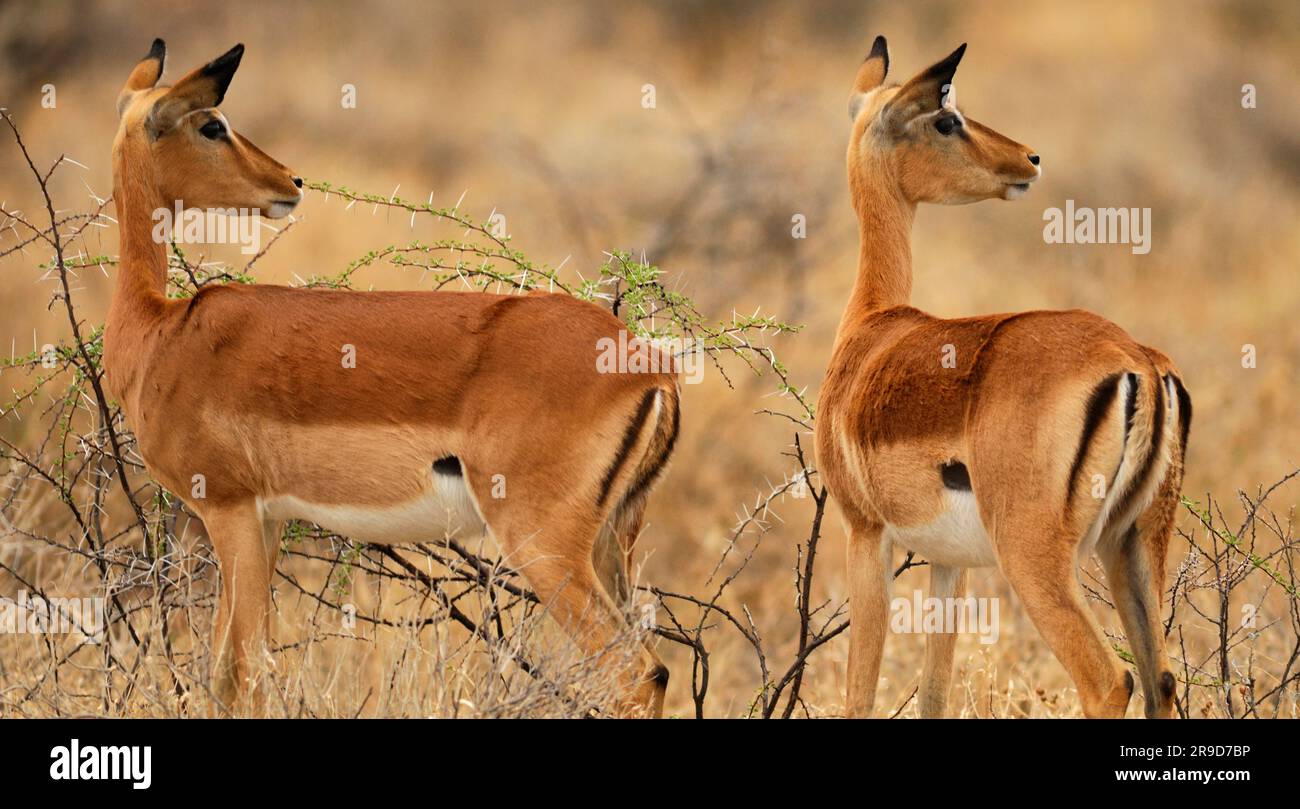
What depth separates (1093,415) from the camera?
4.75 meters

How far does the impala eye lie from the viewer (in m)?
5.74

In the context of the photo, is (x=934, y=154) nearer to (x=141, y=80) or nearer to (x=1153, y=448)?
(x=1153, y=448)

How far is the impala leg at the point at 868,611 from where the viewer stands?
5188 millimetres

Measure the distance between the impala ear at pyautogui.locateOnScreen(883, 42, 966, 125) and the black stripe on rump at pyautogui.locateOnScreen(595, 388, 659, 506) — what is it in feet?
4.52

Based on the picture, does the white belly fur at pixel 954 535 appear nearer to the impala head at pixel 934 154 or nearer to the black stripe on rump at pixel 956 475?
the black stripe on rump at pixel 956 475

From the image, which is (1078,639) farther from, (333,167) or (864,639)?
(333,167)

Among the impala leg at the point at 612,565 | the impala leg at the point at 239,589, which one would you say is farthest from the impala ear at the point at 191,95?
the impala leg at the point at 612,565

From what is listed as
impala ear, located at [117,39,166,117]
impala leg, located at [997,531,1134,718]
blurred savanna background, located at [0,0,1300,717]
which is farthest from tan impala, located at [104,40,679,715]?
impala leg, located at [997,531,1134,718]

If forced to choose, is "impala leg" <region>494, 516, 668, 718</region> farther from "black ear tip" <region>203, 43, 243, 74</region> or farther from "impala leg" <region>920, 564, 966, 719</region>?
"black ear tip" <region>203, 43, 243, 74</region>

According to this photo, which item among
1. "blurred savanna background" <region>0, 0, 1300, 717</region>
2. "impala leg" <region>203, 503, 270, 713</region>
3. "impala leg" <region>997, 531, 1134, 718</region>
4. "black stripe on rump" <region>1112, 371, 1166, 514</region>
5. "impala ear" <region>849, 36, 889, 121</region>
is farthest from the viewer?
"blurred savanna background" <region>0, 0, 1300, 717</region>

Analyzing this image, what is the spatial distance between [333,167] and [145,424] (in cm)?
1096

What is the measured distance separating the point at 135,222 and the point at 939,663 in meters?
2.86

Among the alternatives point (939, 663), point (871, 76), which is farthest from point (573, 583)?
point (871, 76)

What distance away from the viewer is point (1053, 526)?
4.73 meters
